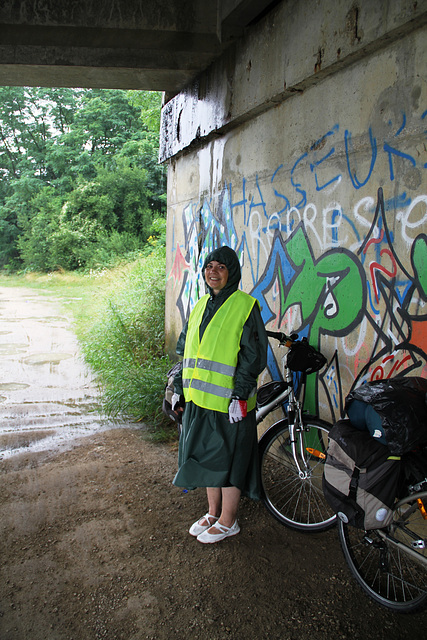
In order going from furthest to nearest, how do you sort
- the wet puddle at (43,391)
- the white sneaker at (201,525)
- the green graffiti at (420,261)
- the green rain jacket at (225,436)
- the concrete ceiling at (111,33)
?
the wet puddle at (43,391)
the concrete ceiling at (111,33)
the white sneaker at (201,525)
the green rain jacket at (225,436)
the green graffiti at (420,261)

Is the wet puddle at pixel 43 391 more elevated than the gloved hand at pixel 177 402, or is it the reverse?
the gloved hand at pixel 177 402

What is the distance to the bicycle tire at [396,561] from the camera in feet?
8.46

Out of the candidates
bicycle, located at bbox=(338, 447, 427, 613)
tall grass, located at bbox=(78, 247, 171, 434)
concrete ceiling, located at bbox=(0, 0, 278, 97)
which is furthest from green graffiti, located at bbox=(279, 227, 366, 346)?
concrete ceiling, located at bbox=(0, 0, 278, 97)

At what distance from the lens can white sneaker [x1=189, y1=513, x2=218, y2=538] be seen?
3503mm

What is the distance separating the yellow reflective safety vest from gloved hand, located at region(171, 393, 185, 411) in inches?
9.2

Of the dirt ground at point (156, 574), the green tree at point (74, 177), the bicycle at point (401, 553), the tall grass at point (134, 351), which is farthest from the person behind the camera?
the green tree at point (74, 177)

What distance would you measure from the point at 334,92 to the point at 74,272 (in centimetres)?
2409

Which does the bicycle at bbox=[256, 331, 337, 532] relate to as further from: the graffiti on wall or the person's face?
the person's face

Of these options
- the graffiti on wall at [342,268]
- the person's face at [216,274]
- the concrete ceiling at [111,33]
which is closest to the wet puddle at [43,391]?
the graffiti on wall at [342,268]

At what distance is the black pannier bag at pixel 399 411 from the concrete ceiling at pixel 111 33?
395 centimetres

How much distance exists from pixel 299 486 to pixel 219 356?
1.47 metres

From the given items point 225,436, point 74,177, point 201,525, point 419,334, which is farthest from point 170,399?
point 74,177

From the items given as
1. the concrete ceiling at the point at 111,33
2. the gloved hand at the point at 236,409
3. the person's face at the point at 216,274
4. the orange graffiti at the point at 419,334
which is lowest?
the gloved hand at the point at 236,409

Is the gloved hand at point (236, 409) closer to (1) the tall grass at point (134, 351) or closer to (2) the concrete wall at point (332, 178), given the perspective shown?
(2) the concrete wall at point (332, 178)
